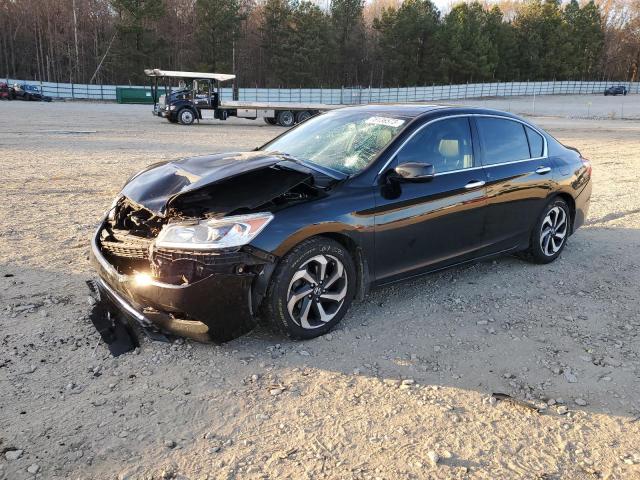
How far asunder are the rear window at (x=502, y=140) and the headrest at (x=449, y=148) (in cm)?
35

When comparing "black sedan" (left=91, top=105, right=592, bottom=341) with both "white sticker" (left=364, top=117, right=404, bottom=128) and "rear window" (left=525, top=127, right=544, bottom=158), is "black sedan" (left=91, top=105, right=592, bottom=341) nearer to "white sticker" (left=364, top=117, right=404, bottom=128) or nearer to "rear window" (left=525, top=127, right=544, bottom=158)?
"white sticker" (left=364, top=117, right=404, bottom=128)

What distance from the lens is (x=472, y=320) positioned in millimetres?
4176

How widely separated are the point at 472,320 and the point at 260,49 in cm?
7441

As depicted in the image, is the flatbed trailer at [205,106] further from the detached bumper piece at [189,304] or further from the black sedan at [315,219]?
the detached bumper piece at [189,304]

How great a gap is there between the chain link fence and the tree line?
902 centimetres

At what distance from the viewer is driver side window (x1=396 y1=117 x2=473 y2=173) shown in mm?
4227

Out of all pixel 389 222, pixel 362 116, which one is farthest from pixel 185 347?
pixel 362 116

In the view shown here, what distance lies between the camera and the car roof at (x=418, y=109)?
450 centimetres

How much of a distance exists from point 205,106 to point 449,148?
22.5m

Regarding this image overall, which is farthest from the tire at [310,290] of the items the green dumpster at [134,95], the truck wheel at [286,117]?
the green dumpster at [134,95]

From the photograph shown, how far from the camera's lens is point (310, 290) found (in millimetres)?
3654

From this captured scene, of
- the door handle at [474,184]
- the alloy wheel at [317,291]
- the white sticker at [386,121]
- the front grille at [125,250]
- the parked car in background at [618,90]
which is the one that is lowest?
the alloy wheel at [317,291]

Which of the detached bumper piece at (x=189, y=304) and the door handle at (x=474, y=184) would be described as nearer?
the detached bumper piece at (x=189, y=304)

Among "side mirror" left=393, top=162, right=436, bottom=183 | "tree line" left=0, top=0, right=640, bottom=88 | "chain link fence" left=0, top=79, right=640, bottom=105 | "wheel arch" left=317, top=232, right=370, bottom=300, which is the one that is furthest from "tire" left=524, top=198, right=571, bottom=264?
"tree line" left=0, top=0, right=640, bottom=88
